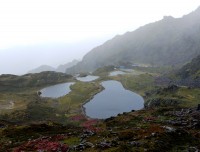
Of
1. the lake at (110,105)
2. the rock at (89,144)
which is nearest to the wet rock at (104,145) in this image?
the rock at (89,144)

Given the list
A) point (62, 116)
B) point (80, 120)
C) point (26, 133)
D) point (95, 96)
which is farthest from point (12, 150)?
point (95, 96)

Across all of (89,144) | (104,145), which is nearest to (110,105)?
(89,144)

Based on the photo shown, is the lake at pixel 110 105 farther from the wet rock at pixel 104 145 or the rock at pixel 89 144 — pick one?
the wet rock at pixel 104 145

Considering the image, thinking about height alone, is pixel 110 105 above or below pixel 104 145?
below

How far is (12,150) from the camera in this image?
5241cm

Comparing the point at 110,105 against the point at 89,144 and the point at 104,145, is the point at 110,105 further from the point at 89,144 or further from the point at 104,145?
the point at 104,145

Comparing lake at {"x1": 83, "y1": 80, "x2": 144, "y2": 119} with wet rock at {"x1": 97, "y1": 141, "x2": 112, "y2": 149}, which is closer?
wet rock at {"x1": 97, "y1": 141, "x2": 112, "y2": 149}

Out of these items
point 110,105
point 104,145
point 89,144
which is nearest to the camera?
point 104,145

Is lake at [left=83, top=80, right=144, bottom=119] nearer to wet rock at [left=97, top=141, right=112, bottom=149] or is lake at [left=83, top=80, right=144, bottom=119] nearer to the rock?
the rock

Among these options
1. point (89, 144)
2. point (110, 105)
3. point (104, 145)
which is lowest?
point (110, 105)

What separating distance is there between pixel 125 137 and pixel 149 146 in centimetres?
833

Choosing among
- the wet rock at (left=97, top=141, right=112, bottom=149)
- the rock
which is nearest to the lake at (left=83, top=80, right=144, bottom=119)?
the rock

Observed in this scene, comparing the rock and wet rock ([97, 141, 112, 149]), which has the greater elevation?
wet rock ([97, 141, 112, 149])

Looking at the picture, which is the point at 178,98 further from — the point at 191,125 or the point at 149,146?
the point at 149,146
